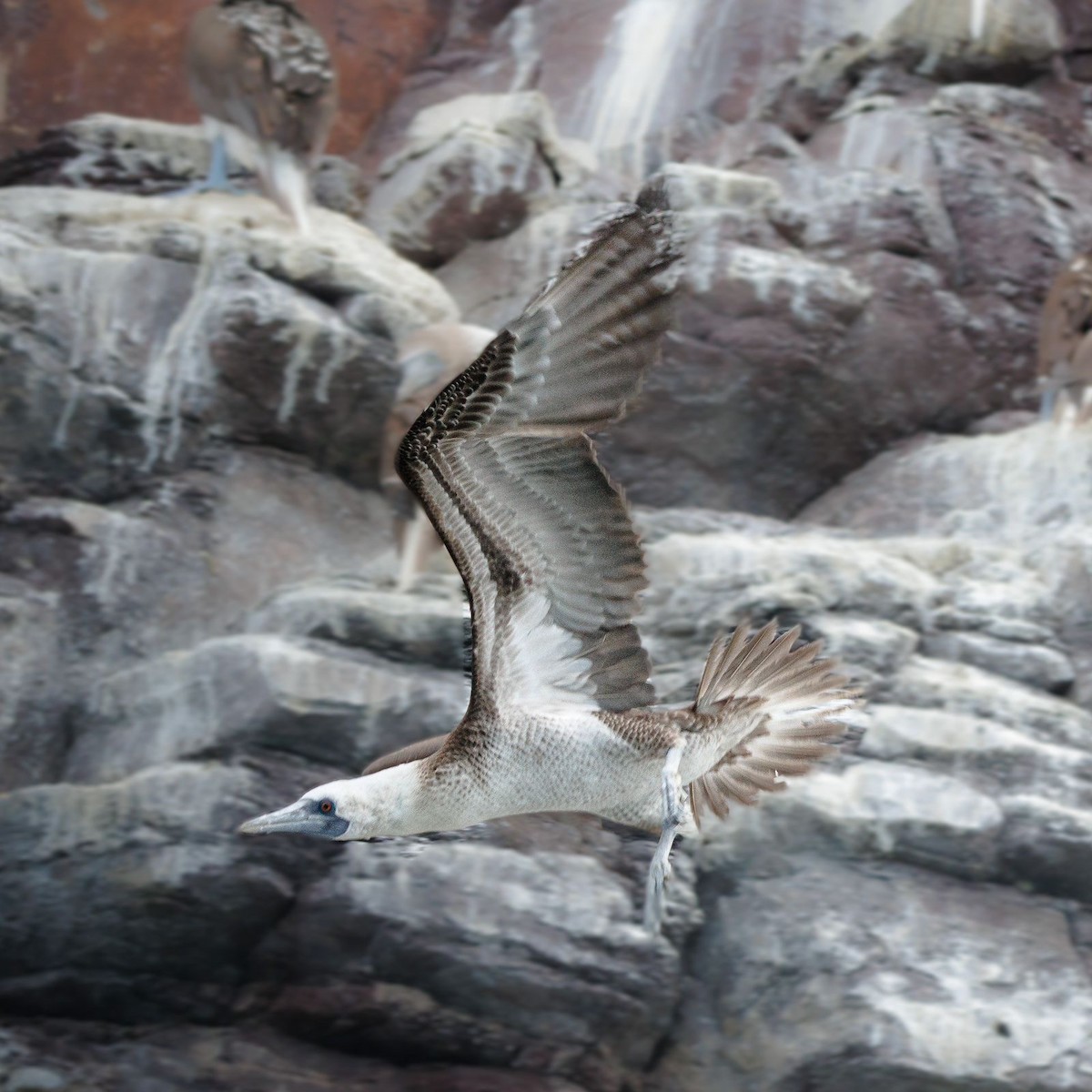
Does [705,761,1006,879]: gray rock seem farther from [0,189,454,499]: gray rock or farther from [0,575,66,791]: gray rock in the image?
[0,189,454,499]: gray rock

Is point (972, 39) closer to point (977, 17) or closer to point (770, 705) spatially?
point (977, 17)

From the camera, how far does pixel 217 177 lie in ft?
23.0

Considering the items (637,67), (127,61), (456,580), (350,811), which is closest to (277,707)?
(456,580)

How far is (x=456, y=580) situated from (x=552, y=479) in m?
2.97

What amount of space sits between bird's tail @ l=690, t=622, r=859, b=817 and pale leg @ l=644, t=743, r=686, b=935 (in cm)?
32

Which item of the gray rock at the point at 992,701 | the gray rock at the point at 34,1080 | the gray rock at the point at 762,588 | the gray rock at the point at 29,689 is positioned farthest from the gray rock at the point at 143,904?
the gray rock at the point at 992,701

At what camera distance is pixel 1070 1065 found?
4102 millimetres

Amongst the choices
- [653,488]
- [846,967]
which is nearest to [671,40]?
[653,488]

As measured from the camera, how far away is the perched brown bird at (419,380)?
5.62m

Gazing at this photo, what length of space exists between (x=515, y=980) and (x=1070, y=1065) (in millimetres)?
1522

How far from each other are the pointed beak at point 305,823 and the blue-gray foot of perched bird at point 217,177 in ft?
15.9

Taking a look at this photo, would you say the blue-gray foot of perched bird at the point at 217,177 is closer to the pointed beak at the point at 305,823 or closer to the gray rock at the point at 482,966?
the gray rock at the point at 482,966

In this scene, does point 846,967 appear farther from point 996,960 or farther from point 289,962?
point 289,962

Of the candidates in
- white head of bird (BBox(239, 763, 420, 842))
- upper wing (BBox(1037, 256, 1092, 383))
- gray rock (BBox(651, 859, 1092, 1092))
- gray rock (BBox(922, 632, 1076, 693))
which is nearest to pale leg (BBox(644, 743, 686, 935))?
white head of bird (BBox(239, 763, 420, 842))
